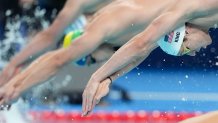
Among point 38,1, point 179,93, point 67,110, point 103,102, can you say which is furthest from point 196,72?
point 38,1

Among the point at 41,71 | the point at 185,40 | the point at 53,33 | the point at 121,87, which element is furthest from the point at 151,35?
the point at 121,87

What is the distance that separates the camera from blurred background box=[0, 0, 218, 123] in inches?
129

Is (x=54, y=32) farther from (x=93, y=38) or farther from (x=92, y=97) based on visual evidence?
(x=92, y=97)

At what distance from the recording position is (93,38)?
2.15 meters

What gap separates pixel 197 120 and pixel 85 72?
2.53 m

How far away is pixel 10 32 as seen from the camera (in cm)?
378

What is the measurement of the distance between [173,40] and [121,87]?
161 cm

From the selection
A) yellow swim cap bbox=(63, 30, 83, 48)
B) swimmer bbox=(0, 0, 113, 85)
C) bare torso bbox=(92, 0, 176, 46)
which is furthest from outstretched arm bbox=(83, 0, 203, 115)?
swimmer bbox=(0, 0, 113, 85)

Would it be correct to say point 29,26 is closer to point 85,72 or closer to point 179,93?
point 85,72

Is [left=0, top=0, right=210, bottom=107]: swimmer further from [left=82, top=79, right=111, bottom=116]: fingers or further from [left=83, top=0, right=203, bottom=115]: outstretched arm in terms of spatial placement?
[left=82, top=79, right=111, bottom=116]: fingers

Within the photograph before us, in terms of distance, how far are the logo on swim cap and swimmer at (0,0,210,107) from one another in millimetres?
146

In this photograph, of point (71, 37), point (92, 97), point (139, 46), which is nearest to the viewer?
point (92, 97)

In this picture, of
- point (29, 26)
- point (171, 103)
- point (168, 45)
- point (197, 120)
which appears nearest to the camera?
point (197, 120)

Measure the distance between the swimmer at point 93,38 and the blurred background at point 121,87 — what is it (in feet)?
3.34
